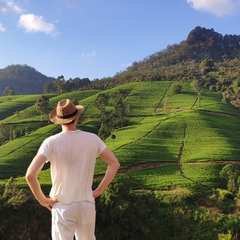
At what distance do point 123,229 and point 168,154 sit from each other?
72.1 ft

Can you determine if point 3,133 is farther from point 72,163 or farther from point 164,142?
point 72,163

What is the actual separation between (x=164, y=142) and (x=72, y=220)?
50330 millimetres

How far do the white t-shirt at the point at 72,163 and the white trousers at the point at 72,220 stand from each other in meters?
0.10

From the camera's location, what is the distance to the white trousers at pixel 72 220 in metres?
5.72

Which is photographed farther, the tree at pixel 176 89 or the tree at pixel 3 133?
the tree at pixel 176 89

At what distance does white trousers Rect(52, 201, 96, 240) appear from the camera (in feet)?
18.8

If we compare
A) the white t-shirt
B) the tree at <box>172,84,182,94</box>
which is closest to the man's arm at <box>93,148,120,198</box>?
the white t-shirt

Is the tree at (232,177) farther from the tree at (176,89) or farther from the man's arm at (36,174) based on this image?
the tree at (176,89)

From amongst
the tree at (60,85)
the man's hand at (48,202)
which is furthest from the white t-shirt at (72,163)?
the tree at (60,85)

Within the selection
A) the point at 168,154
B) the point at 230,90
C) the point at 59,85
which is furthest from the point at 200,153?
the point at 59,85

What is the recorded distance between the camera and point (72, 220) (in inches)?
228

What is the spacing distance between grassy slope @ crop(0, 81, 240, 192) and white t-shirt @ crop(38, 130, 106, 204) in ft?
111

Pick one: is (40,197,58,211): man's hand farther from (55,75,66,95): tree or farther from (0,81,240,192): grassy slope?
(55,75,66,95): tree

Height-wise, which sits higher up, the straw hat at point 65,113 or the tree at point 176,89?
the straw hat at point 65,113
